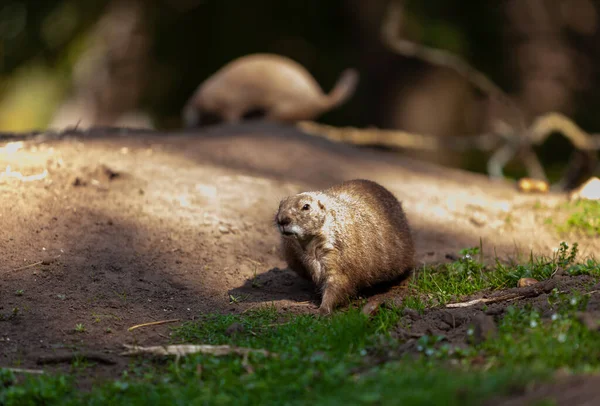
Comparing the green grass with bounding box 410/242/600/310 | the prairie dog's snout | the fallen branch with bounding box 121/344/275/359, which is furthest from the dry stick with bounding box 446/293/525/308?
the fallen branch with bounding box 121/344/275/359

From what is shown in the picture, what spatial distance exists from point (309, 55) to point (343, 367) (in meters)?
11.5

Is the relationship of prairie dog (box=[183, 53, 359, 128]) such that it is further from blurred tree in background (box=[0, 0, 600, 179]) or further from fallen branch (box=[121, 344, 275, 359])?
fallen branch (box=[121, 344, 275, 359])

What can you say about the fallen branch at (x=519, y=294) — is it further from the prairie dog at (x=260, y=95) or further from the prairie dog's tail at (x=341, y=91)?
the prairie dog's tail at (x=341, y=91)

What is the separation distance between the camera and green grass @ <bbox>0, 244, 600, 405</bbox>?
9.62 feet

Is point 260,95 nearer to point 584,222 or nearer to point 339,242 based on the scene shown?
point 584,222

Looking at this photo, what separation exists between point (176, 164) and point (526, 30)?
8568mm

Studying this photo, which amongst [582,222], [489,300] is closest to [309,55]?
[582,222]

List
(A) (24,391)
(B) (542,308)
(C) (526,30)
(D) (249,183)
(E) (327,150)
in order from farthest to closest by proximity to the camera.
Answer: (C) (526,30) → (E) (327,150) → (D) (249,183) → (B) (542,308) → (A) (24,391)

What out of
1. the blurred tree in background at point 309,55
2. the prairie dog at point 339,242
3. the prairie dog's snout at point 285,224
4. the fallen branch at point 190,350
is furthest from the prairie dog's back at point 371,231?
the blurred tree in background at point 309,55

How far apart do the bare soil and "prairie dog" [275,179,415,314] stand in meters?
0.20

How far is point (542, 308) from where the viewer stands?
3.96m

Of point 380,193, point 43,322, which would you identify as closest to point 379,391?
point 43,322

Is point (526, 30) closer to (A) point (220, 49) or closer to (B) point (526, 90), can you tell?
(B) point (526, 90)

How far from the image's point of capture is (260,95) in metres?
9.67
